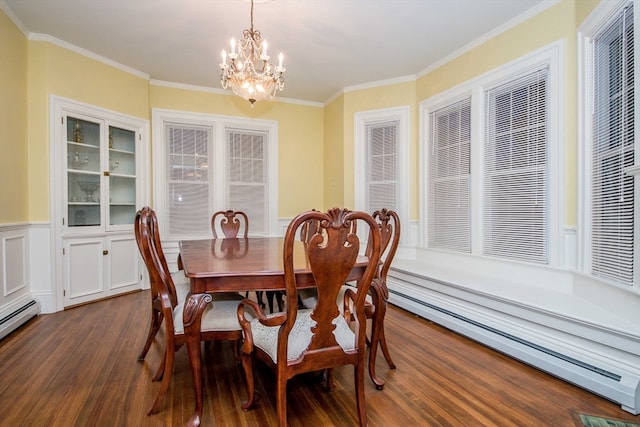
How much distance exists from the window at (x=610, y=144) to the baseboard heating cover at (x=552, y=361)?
564 millimetres

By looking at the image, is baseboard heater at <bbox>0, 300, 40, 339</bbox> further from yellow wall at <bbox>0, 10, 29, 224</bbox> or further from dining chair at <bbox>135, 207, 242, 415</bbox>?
dining chair at <bbox>135, 207, 242, 415</bbox>

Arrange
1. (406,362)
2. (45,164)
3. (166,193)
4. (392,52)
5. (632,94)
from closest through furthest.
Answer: (632,94) → (406,362) → (45,164) → (392,52) → (166,193)

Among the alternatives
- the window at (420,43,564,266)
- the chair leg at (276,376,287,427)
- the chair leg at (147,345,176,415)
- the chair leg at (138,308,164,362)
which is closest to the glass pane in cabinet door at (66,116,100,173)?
the chair leg at (138,308,164,362)

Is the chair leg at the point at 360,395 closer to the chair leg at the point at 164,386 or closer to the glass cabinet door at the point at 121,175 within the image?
the chair leg at the point at 164,386

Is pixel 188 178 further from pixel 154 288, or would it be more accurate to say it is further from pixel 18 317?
pixel 154 288

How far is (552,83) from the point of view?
8.61 ft

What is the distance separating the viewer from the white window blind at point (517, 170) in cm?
274

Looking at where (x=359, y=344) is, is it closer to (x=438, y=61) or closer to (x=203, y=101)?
(x=438, y=61)

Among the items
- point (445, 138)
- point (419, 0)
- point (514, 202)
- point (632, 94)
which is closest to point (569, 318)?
point (514, 202)

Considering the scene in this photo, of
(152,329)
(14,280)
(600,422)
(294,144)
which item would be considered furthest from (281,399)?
(294,144)

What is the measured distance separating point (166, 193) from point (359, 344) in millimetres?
3803

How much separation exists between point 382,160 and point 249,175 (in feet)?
6.66

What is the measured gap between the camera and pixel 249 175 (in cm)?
498

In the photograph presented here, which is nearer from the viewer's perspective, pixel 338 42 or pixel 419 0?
pixel 419 0
